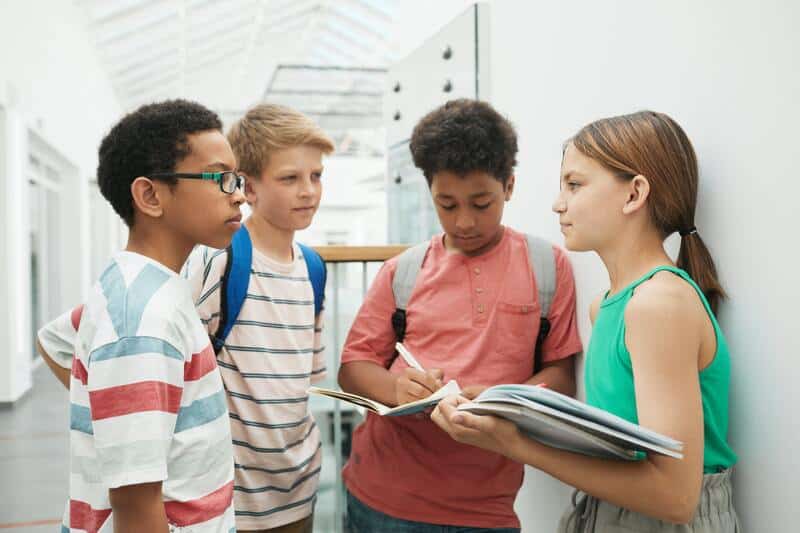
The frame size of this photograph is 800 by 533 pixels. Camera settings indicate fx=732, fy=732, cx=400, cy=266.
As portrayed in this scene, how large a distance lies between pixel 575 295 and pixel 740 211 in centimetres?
67

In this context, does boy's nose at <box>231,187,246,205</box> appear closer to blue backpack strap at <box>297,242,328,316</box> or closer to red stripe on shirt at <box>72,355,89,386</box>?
red stripe on shirt at <box>72,355,89,386</box>

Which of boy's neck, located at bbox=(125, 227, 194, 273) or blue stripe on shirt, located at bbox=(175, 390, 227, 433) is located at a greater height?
boy's neck, located at bbox=(125, 227, 194, 273)

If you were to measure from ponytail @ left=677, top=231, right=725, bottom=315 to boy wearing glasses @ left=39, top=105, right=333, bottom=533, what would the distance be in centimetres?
94

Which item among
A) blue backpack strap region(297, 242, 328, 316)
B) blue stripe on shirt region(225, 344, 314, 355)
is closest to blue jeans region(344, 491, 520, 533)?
blue stripe on shirt region(225, 344, 314, 355)

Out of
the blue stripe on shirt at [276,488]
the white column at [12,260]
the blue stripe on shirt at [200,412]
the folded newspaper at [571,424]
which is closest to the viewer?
the folded newspaper at [571,424]

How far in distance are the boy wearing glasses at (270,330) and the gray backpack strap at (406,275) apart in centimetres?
23

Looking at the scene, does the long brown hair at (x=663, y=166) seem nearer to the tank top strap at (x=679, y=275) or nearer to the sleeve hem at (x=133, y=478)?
the tank top strap at (x=679, y=275)

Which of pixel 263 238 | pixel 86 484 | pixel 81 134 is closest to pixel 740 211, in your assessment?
pixel 263 238

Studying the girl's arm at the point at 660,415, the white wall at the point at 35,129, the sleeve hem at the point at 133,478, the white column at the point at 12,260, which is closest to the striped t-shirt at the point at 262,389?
the sleeve hem at the point at 133,478

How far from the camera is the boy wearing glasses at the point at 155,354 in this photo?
Result: 114 centimetres

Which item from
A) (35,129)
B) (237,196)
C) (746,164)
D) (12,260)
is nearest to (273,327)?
(237,196)

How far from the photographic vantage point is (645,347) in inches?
45.8

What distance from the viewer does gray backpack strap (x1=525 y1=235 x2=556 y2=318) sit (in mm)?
1803

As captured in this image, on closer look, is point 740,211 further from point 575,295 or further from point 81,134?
point 81,134
